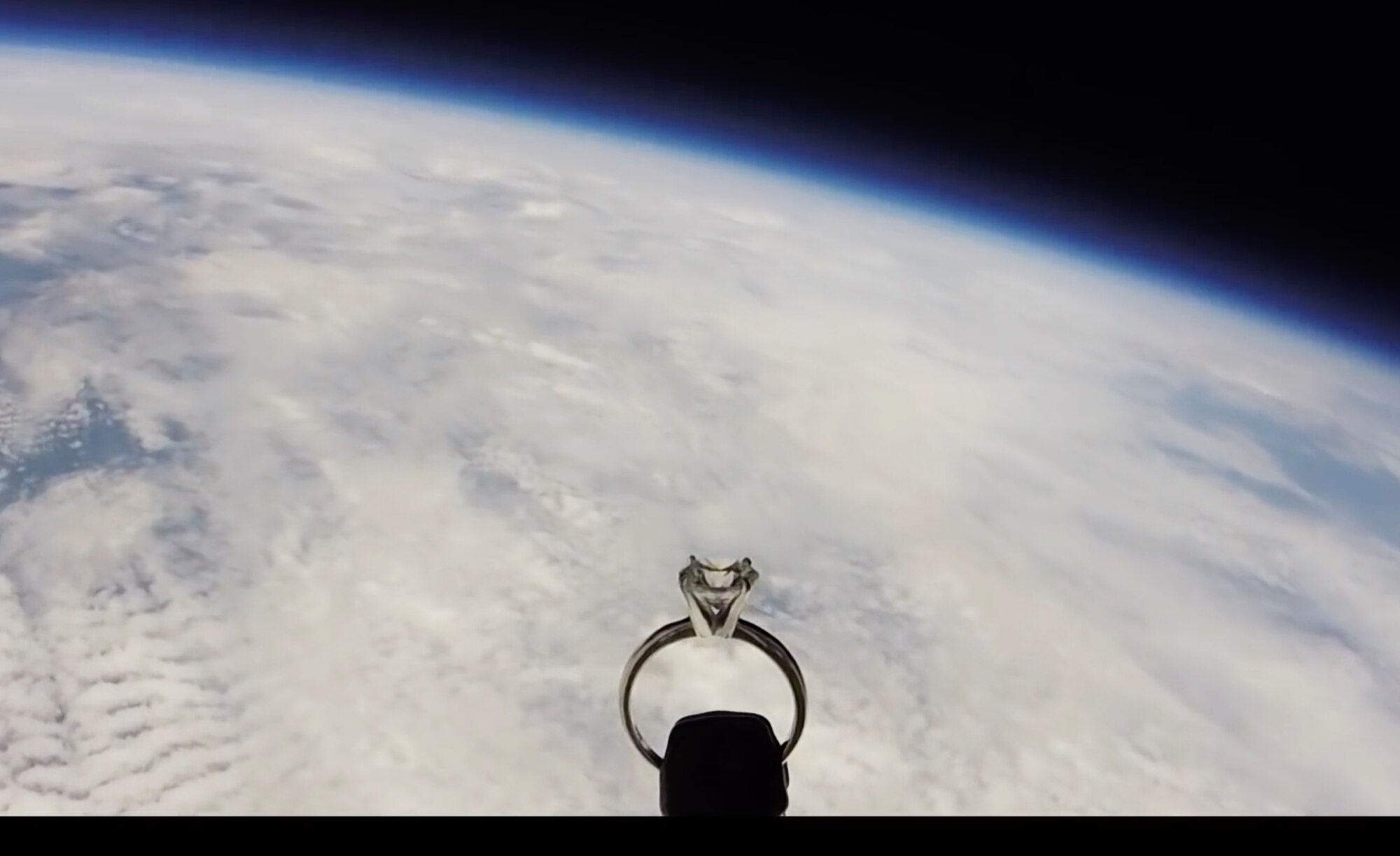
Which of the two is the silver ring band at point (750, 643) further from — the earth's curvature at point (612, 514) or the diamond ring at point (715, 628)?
the earth's curvature at point (612, 514)

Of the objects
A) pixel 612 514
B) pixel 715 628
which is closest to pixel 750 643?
pixel 715 628

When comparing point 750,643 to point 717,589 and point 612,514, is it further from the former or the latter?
point 612,514

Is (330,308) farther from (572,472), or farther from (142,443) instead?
(572,472)

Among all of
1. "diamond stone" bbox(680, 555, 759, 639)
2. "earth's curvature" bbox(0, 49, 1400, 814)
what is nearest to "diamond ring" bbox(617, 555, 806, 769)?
"diamond stone" bbox(680, 555, 759, 639)

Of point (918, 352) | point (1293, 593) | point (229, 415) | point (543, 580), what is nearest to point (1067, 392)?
point (918, 352)

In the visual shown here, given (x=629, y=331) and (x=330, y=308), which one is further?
(x=629, y=331)

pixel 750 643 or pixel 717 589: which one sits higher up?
pixel 717 589

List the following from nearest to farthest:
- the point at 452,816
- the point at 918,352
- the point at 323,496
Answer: the point at 452,816, the point at 323,496, the point at 918,352
